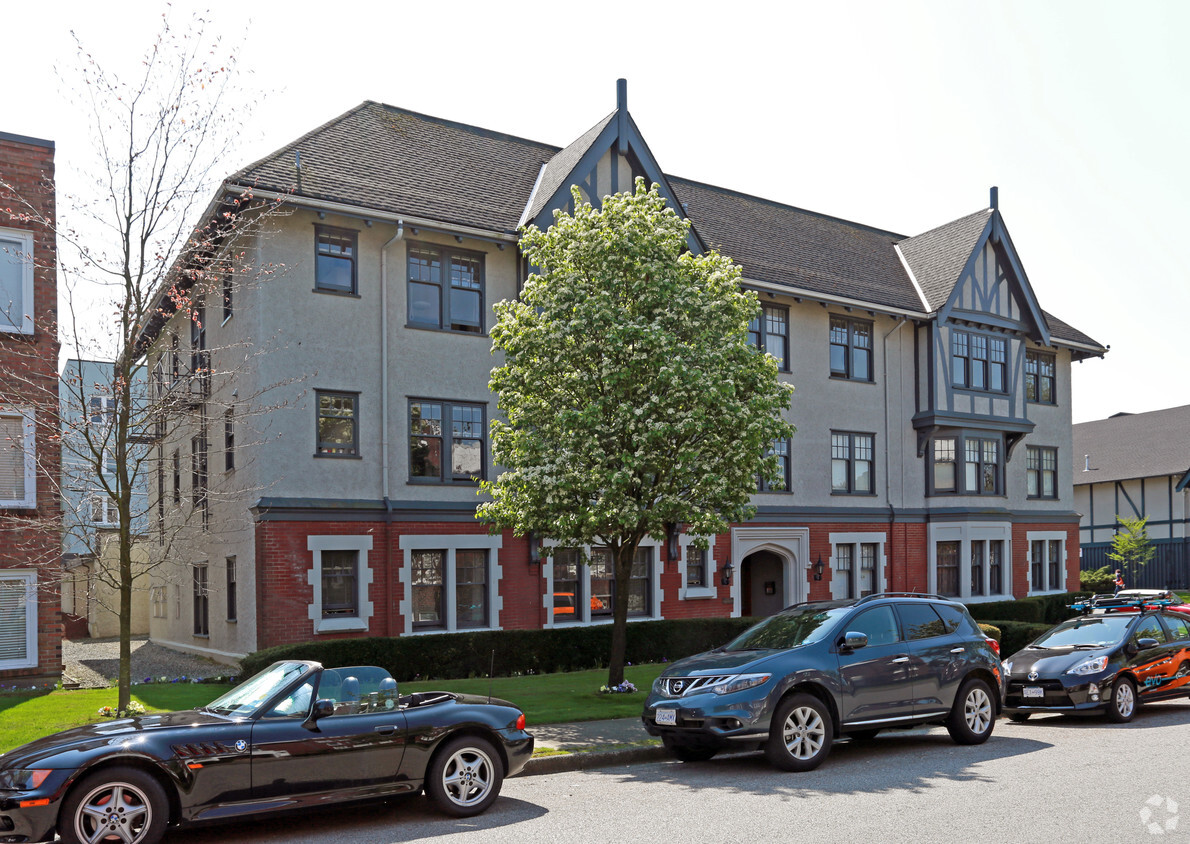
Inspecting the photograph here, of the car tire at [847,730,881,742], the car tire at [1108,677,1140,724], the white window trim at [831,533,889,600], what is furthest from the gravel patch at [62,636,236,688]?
the white window trim at [831,533,889,600]

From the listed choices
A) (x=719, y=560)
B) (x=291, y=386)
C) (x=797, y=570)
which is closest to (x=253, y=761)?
(x=291, y=386)

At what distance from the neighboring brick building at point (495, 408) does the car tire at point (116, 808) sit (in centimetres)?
672

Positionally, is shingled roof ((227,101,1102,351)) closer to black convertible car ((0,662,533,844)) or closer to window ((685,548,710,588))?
window ((685,548,710,588))

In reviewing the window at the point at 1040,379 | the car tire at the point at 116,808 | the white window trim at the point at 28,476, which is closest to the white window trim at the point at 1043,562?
the window at the point at 1040,379

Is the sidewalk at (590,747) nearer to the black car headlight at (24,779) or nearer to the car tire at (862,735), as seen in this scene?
the car tire at (862,735)

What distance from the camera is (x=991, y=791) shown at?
29.2ft

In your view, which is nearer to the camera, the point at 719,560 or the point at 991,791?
the point at 991,791

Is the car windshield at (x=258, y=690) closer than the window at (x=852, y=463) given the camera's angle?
Yes

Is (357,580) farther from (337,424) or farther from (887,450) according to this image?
(887,450)

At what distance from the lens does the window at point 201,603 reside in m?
22.2

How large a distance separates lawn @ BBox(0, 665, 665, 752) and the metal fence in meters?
34.4

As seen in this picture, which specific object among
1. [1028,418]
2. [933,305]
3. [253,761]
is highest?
[933,305]

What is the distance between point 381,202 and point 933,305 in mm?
16500

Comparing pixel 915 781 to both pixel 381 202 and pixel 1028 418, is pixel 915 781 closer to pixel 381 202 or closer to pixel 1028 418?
pixel 381 202
